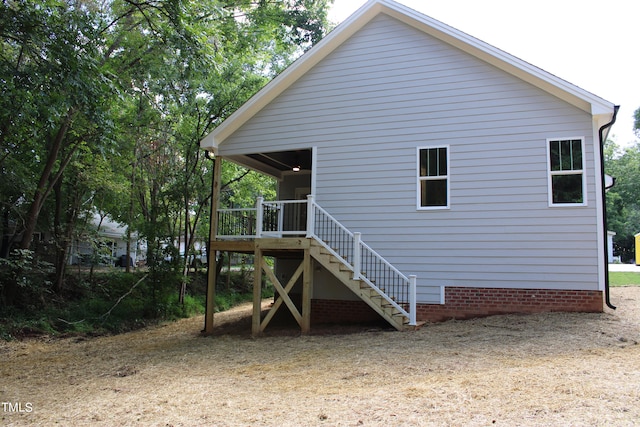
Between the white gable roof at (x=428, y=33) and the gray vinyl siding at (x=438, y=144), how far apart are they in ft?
0.58

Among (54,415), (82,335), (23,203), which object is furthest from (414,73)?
(23,203)

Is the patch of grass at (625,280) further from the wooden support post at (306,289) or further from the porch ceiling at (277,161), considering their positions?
the wooden support post at (306,289)

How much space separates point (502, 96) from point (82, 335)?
1194cm

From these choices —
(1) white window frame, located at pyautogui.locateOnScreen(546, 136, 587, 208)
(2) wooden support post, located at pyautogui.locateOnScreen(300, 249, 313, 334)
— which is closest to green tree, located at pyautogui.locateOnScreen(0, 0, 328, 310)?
(2) wooden support post, located at pyautogui.locateOnScreen(300, 249, 313, 334)

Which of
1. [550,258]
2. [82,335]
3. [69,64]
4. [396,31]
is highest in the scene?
[396,31]

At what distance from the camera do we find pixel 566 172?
31.3 ft

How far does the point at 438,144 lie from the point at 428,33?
264cm

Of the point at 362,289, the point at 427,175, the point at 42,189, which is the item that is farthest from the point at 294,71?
the point at 42,189

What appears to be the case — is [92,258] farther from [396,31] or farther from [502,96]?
[502,96]

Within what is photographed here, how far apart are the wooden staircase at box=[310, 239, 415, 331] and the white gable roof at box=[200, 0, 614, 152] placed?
160 inches

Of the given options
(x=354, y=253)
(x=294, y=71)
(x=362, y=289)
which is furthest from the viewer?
(x=294, y=71)

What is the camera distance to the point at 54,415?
538cm

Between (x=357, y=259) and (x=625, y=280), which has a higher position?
(x=357, y=259)

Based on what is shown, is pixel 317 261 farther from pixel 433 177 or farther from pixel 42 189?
pixel 42 189
